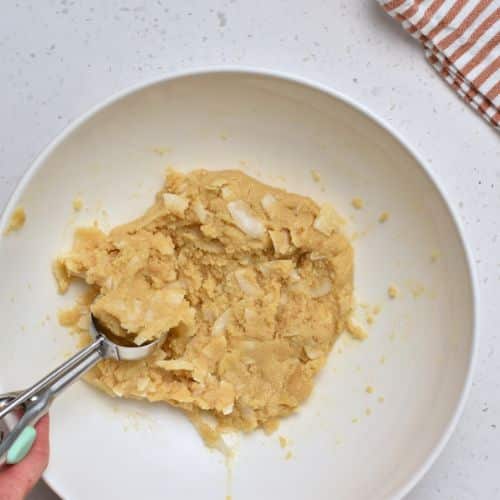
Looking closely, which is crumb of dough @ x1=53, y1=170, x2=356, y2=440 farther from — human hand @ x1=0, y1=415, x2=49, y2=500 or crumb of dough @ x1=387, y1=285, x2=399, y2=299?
human hand @ x1=0, y1=415, x2=49, y2=500

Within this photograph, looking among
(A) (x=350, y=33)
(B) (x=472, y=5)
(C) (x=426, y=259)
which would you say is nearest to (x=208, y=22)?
(A) (x=350, y=33)

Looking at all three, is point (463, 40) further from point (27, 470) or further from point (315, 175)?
point (27, 470)

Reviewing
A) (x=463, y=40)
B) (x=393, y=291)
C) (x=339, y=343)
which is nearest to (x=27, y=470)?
(x=339, y=343)

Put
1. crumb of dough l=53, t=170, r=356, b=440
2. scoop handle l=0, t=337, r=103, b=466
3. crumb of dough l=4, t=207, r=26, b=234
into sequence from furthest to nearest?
1. crumb of dough l=53, t=170, r=356, b=440
2. crumb of dough l=4, t=207, r=26, b=234
3. scoop handle l=0, t=337, r=103, b=466

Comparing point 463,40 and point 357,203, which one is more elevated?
point 463,40

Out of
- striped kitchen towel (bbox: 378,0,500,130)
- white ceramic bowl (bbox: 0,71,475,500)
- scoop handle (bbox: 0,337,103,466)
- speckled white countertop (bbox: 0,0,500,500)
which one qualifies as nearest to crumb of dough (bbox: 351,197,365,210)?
white ceramic bowl (bbox: 0,71,475,500)

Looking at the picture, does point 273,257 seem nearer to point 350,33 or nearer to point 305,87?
point 305,87
